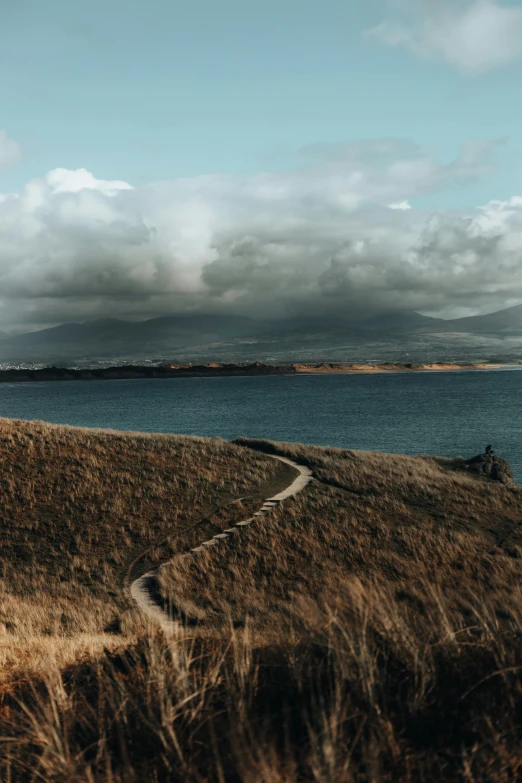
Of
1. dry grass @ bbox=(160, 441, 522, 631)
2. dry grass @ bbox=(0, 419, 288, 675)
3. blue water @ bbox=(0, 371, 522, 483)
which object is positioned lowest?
blue water @ bbox=(0, 371, 522, 483)

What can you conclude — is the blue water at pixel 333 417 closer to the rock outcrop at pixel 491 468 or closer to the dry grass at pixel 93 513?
the rock outcrop at pixel 491 468

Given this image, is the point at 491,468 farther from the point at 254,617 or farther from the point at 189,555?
the point at 254,617

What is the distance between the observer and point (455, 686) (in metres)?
5.07

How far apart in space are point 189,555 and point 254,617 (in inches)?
240

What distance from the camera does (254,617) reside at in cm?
1320

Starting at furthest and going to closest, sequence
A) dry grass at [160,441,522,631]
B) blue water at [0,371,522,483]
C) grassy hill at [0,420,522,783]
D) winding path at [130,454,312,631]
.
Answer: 1. blue water at [0,371,522,483]
2. dry grass at [160,441,522,631]
3. winding path at [130,454,312,631]
4. grassy hill at [0,420,522,783]

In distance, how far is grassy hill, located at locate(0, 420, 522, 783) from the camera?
4.31 metres

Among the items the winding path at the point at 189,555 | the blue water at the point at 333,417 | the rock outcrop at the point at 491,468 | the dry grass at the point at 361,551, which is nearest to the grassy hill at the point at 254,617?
the dry grass at the point at 361,551

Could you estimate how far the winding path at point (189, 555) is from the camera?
46.9 ft

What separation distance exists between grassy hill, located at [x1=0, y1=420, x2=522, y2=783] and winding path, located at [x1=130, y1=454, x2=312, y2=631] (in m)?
0.37

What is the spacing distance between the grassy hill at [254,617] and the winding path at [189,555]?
1.21ft

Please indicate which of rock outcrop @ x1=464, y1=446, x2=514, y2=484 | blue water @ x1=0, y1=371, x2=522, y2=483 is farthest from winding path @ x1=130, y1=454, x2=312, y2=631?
blue water @ x1=0, y1=371, x2=522, y2=483

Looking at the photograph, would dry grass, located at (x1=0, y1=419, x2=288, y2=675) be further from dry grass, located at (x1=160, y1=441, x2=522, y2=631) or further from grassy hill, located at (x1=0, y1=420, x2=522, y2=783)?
dry grass, located at (x1=160, y1=441, x2=522, y2=631)

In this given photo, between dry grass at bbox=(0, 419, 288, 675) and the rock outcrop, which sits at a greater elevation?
dry grass at bbox=(0, 419, 288, 675)
